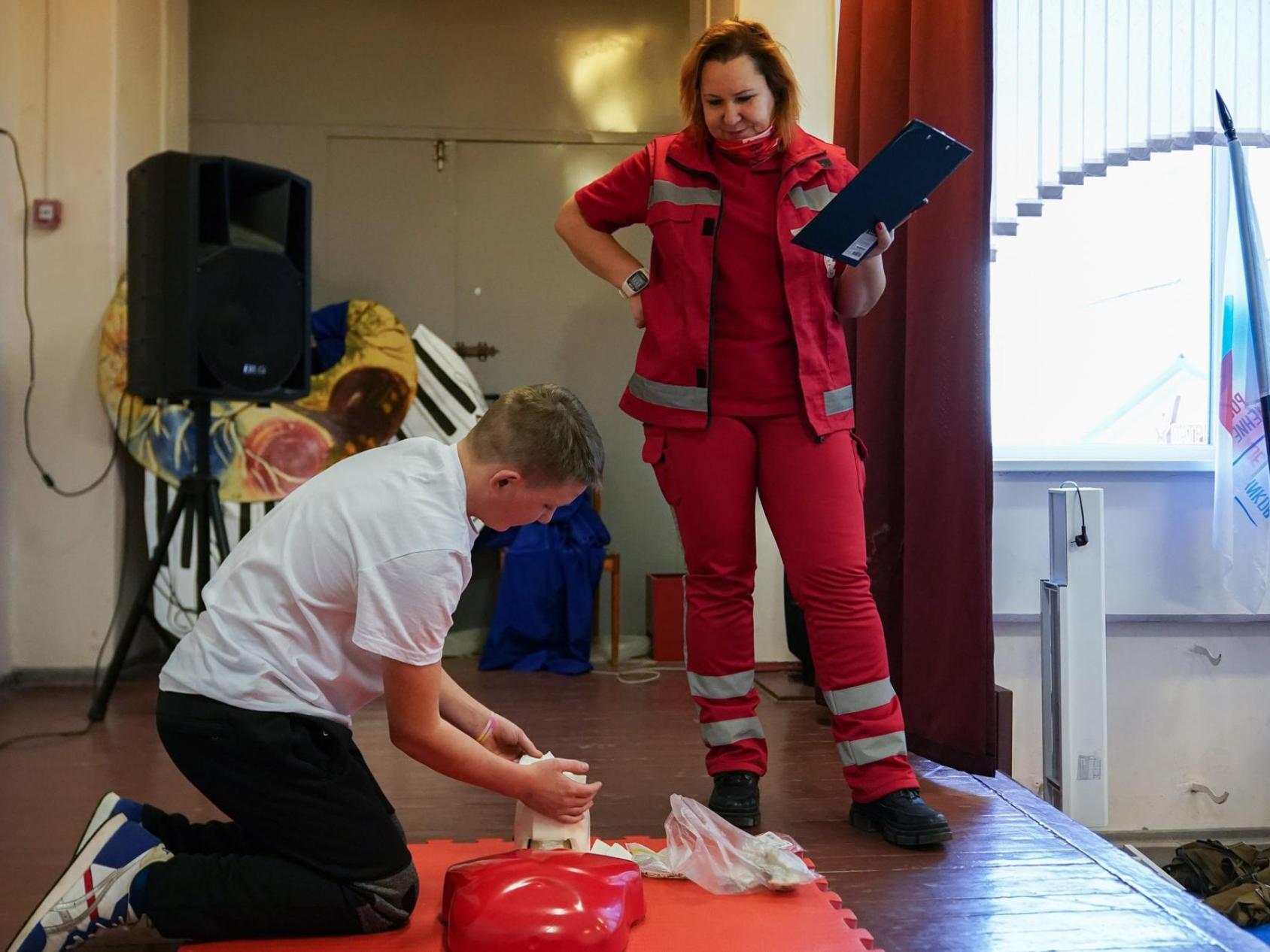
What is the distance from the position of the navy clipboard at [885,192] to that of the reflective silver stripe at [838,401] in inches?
9.1

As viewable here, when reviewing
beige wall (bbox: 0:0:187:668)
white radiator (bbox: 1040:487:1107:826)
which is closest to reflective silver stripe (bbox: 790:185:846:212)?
white radiator (bbox: 1040:487:1107:826)

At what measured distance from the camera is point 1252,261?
2855mm

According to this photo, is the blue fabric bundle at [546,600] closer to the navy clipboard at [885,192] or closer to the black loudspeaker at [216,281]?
the black loudspeaker at [216,281]

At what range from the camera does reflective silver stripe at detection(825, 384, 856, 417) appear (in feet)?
6.33

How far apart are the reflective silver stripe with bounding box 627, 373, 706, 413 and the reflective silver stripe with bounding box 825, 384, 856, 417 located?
0.68 feet

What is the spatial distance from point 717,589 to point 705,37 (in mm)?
926

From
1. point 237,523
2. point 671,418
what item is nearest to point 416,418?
point 237,523

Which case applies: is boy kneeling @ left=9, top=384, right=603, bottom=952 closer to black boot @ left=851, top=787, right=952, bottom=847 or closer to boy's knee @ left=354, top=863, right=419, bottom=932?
boy's knee @ left=354, top=863, right=419, bottom=932

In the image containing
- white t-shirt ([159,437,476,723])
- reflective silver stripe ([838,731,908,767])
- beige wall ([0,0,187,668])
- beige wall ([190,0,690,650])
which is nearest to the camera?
white t-shirt ([159,437,476,723])

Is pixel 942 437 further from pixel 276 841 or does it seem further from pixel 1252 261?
pixel 276 841

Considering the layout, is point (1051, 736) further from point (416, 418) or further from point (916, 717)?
point (416, 418)

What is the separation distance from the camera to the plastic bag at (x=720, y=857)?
1.55m

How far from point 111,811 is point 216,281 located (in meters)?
1.60

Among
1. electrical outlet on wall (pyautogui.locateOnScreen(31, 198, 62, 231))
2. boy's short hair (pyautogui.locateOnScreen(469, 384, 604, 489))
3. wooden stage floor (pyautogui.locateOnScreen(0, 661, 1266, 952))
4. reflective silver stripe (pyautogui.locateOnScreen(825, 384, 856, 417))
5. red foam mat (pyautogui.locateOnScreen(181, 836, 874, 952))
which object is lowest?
wooden stage floor (pyautogui.locateOnScreen(0, 661, 1266, 952))
